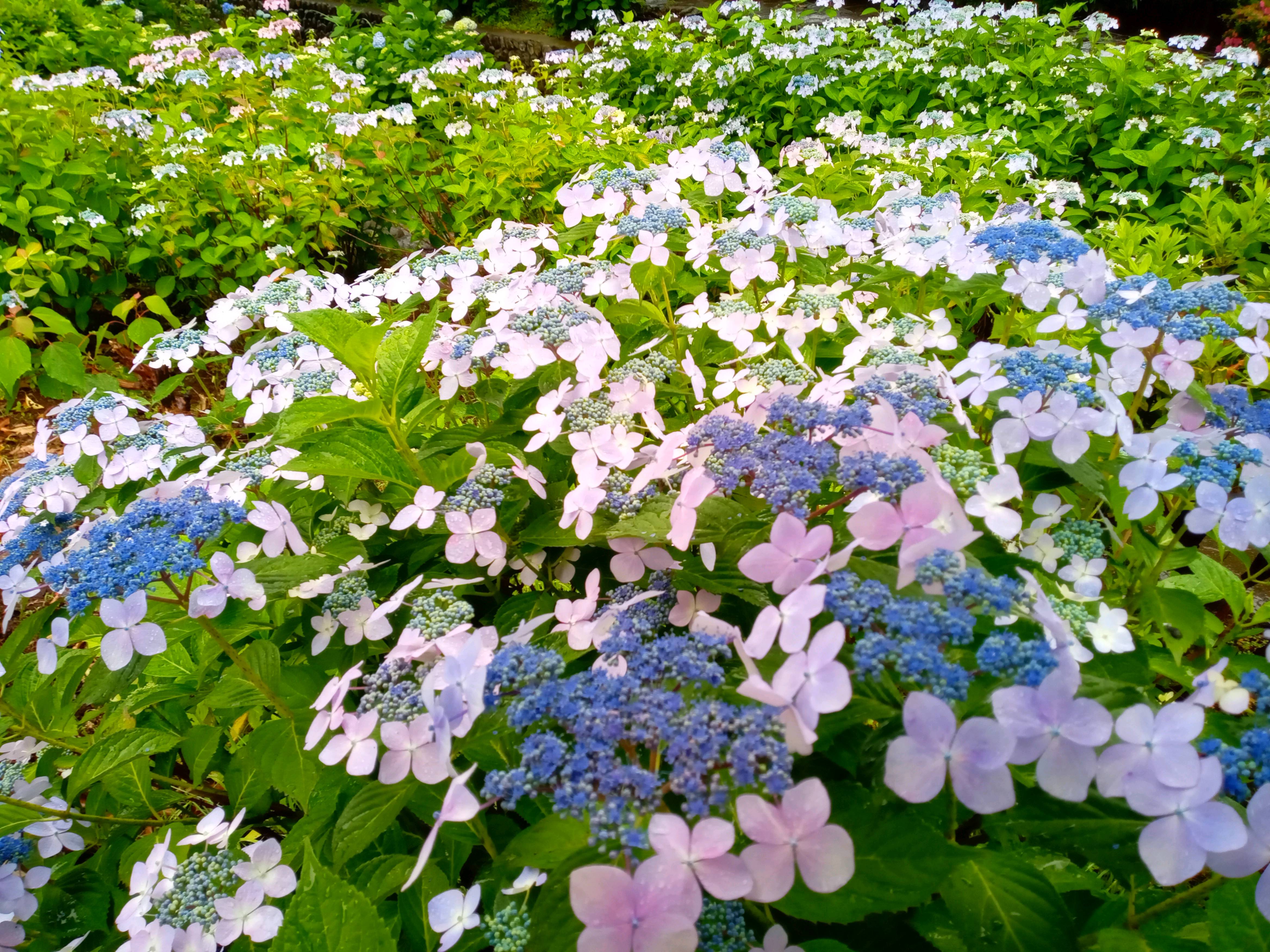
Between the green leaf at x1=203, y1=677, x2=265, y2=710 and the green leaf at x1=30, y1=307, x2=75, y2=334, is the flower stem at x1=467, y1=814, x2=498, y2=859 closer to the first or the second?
the green leaf at x1=203, y1=677, x2=265, y2=710

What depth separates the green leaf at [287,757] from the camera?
4.04 feet

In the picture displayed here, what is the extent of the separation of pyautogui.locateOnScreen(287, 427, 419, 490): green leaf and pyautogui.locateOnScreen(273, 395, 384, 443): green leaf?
37 millimetres

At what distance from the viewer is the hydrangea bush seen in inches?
25.8

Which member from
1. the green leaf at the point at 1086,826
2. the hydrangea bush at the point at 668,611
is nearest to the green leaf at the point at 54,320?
the hydrangea bush at the point at 668,611

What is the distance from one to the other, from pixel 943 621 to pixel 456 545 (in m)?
0.70

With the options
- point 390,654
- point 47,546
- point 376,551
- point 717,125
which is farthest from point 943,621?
point 717,125

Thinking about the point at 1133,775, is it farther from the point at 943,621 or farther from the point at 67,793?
the point at 67,793

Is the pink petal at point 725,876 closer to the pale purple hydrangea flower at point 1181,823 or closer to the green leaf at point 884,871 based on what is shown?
the green leaf at point 884,871

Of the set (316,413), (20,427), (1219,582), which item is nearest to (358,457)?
(316,413)

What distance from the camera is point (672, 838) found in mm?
625

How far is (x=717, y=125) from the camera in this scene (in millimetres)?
5586

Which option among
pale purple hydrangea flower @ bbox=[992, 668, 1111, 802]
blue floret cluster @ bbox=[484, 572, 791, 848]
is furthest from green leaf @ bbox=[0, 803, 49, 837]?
pale purple hydrangea flower @ bbox=[992, 668, 1111, 802]

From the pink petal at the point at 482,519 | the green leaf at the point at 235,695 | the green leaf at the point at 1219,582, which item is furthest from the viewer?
the green leaf at the point at 1219,582

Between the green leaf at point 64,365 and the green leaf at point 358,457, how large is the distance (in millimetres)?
2614
